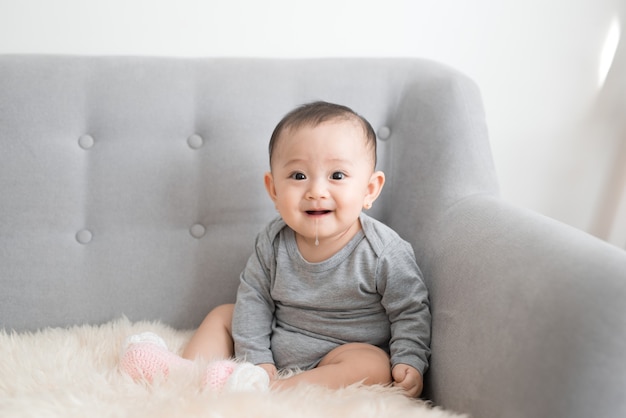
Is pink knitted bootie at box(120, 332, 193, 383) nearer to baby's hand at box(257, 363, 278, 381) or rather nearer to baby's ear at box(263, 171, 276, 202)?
baby's hand at box(257, 363, 278, 381)

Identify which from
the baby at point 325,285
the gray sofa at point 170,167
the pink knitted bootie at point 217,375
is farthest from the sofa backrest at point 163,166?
the pink knitted bootie at point 217,375

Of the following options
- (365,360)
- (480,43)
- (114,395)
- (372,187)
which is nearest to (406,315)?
(365,360)

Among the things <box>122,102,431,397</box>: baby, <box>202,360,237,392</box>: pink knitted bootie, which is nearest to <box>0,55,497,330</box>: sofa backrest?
<box>122,102,431,397</box>: baby

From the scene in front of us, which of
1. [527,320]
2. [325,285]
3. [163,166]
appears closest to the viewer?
[527,320]

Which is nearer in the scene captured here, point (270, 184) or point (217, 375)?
point (217, 375)

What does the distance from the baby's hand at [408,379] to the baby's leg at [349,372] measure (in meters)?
0.02

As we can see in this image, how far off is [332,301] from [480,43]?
0.90m

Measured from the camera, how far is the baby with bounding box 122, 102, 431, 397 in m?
0.99

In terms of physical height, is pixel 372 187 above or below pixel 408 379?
above

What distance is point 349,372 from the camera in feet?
3.17

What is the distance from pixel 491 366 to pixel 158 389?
0.50 metres

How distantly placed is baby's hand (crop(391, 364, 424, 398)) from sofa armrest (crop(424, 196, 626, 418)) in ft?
0.10

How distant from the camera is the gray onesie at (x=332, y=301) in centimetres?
105

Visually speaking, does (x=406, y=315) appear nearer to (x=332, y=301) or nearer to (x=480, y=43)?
(x=332, y=301)
